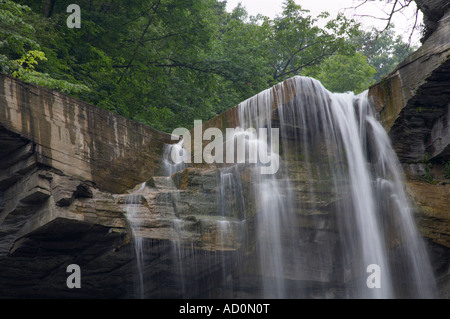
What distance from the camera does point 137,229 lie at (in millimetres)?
9219

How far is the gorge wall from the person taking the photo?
9.05 meters

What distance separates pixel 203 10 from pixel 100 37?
4.82 m

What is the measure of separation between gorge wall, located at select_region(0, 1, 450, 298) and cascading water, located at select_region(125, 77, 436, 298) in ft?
0.18

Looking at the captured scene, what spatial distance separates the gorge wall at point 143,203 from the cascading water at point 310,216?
0.05 metres

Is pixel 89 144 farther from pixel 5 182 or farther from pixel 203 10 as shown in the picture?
pixel 203 10

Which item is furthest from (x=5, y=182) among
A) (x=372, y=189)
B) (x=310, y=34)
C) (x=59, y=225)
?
(x=310, y=34)

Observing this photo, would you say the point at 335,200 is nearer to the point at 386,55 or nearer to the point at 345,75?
the point at 345,75

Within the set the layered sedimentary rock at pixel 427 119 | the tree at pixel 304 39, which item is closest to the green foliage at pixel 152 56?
the tree at pixel 304 39

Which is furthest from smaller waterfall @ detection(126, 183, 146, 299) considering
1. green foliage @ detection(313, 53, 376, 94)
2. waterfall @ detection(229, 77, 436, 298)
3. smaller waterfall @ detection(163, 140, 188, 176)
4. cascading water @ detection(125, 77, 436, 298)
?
green foliage @ detection(313, 53, 376, 94)

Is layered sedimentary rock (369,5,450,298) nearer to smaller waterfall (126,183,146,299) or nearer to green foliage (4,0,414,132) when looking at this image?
smaller waterfall (126,183,146,299)

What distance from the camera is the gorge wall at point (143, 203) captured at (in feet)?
29.7

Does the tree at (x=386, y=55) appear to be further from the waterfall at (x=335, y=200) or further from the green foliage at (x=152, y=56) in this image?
the waterfall at (x=335, y=200)

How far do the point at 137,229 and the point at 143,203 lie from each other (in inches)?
25.9

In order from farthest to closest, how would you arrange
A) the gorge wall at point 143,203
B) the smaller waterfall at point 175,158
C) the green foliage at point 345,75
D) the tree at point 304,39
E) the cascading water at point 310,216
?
the green foliage at point 345,75 → the tree at point 304,39 → the smaller waterfall at point 175,158 → the cascading water at point 310,216 → the gorge wall at point 143,203
